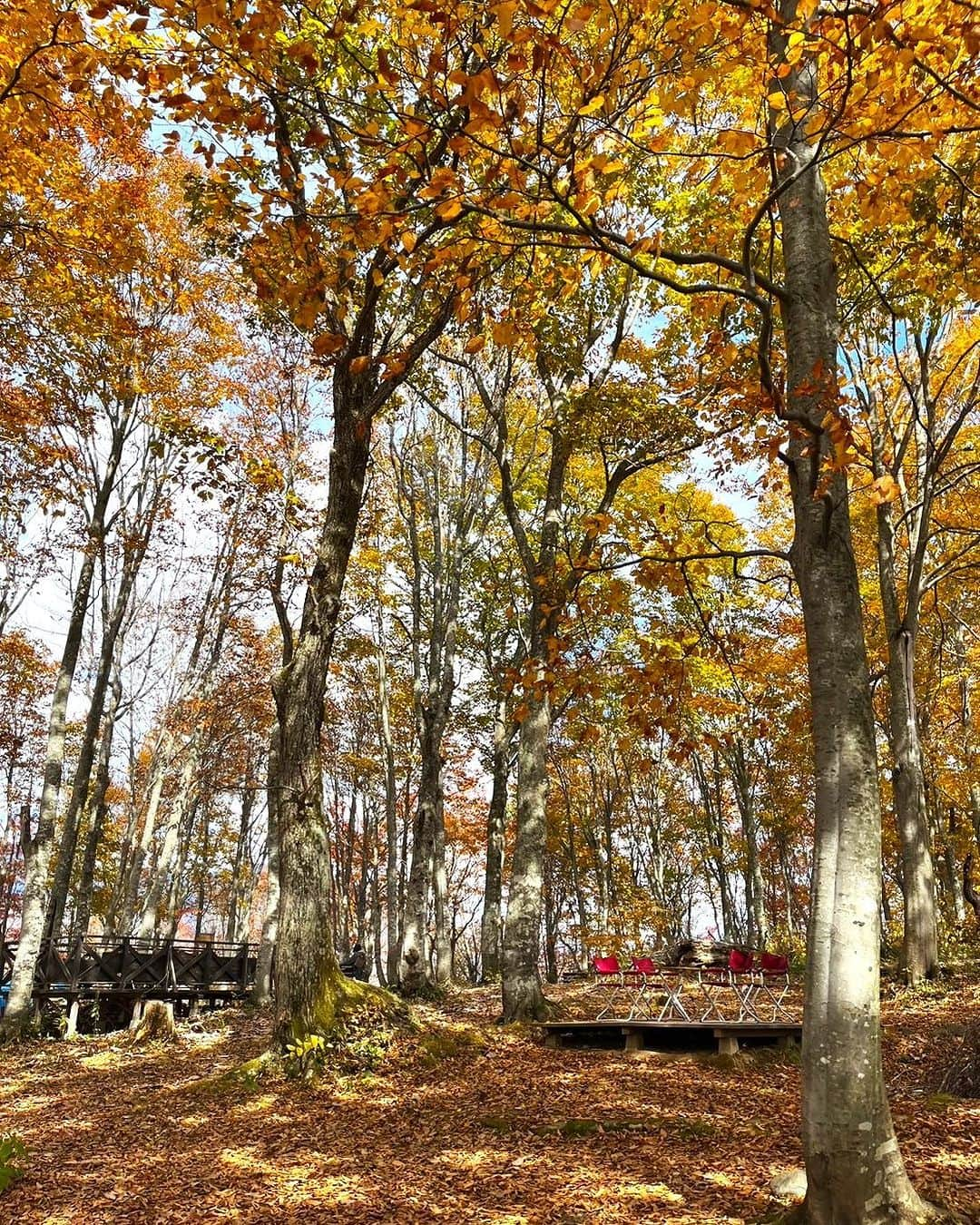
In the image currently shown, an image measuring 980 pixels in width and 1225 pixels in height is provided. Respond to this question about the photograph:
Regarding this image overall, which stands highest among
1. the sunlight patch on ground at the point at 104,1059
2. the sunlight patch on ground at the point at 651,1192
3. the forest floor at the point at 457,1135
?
the sunlight patch on ground at the point at 651,1192

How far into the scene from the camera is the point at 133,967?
14.6 metres

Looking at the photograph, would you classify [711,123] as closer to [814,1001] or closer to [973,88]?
[973,88]

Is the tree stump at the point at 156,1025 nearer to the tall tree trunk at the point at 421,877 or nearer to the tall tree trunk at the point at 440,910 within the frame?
the tall tree trunk at the point at 421,877

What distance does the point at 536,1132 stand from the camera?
5.82 metres

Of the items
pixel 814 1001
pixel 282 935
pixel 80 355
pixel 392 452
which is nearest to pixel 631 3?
pixel 814 1001

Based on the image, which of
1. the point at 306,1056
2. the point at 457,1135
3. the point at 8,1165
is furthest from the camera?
the point at 306,1056

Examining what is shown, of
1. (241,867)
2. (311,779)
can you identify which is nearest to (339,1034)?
(311,779)

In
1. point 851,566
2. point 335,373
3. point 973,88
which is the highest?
point 335,373

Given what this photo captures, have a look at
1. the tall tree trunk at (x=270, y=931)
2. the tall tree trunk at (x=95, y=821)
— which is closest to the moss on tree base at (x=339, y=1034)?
the tall tree trunk at (x=270, y=931)

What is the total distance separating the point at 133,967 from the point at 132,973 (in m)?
0.19

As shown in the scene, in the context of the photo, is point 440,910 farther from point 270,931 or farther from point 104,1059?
point 104,1059

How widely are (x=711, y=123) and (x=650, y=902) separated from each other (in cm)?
2007

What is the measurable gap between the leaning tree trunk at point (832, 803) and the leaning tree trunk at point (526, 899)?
20.1 feet

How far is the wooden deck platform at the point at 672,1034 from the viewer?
27.6 ft
